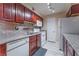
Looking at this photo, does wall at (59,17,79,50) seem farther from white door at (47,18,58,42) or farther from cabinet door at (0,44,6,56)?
cabinet door at (0,44,6,56)

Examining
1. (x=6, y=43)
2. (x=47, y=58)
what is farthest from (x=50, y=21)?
(x=47, y=58)

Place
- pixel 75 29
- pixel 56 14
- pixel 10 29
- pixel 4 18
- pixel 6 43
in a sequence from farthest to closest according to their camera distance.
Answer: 1. pixel 56 14
2. pixel 75 29
3. pixel 10 29
4. pixel 4 18
5. pixel 6 43

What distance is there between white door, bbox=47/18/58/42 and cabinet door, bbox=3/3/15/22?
4007 millimetres

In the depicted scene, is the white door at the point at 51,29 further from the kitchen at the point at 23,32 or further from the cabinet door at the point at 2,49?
the cabinet door at the point at 2,49

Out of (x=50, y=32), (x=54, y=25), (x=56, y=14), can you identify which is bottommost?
(x=50, y=32)

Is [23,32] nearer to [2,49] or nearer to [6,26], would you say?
[6,26]

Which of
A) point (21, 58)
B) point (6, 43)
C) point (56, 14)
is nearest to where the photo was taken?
point (21, 58)

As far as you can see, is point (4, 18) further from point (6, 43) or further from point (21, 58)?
point (21, 58)

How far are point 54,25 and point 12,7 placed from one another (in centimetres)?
429

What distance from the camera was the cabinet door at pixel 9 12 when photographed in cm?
235

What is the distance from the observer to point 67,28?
4.44 meters

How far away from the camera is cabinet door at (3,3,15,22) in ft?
7.72

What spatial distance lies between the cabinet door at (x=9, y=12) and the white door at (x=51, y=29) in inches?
158

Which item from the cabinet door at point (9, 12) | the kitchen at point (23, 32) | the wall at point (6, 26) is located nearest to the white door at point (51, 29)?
the kitchen at point (23, 32)
